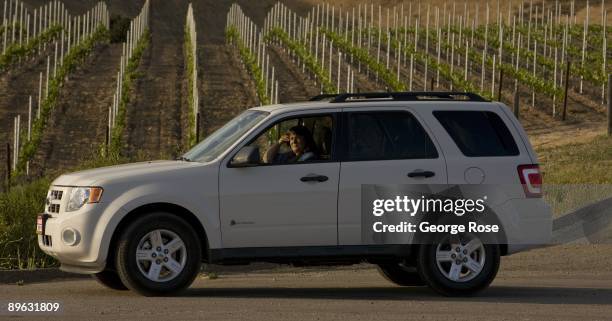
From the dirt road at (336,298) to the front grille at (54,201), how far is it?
0.71 m

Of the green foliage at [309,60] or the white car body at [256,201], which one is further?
the green foliage at [309,60]

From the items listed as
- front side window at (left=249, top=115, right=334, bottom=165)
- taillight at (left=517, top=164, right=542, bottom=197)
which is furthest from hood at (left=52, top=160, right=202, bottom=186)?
taillight at (left=517, top=164, right=542, bottom=197)

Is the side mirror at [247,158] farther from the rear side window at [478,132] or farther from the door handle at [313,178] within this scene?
the rear side window at [478,132]

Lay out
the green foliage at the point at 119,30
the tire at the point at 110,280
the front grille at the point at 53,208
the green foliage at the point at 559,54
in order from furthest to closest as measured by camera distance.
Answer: the green foliage at the point at 119,30 < the green foliage at the point at 559,54 < the tire at the point at 110,280 < the front grille at the point at 53,208

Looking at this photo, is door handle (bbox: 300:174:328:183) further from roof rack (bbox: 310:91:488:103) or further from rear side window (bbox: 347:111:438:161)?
roof rack (bbox: 310:91:488:103)

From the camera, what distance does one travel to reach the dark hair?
11.6 metres

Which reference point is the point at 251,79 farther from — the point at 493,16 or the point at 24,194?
the point at 493,16

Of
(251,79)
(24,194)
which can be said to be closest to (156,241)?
(24,194)

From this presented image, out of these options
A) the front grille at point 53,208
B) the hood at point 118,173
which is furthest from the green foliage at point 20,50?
the hood at point 118,173

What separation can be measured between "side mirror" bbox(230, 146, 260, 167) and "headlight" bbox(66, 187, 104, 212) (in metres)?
1.11

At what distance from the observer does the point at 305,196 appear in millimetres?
11211

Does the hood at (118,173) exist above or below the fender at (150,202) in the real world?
above

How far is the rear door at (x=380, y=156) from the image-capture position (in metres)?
11.3

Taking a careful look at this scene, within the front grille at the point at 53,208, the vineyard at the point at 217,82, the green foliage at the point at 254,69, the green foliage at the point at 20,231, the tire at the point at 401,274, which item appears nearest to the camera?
the front grille at the point at 53,208
